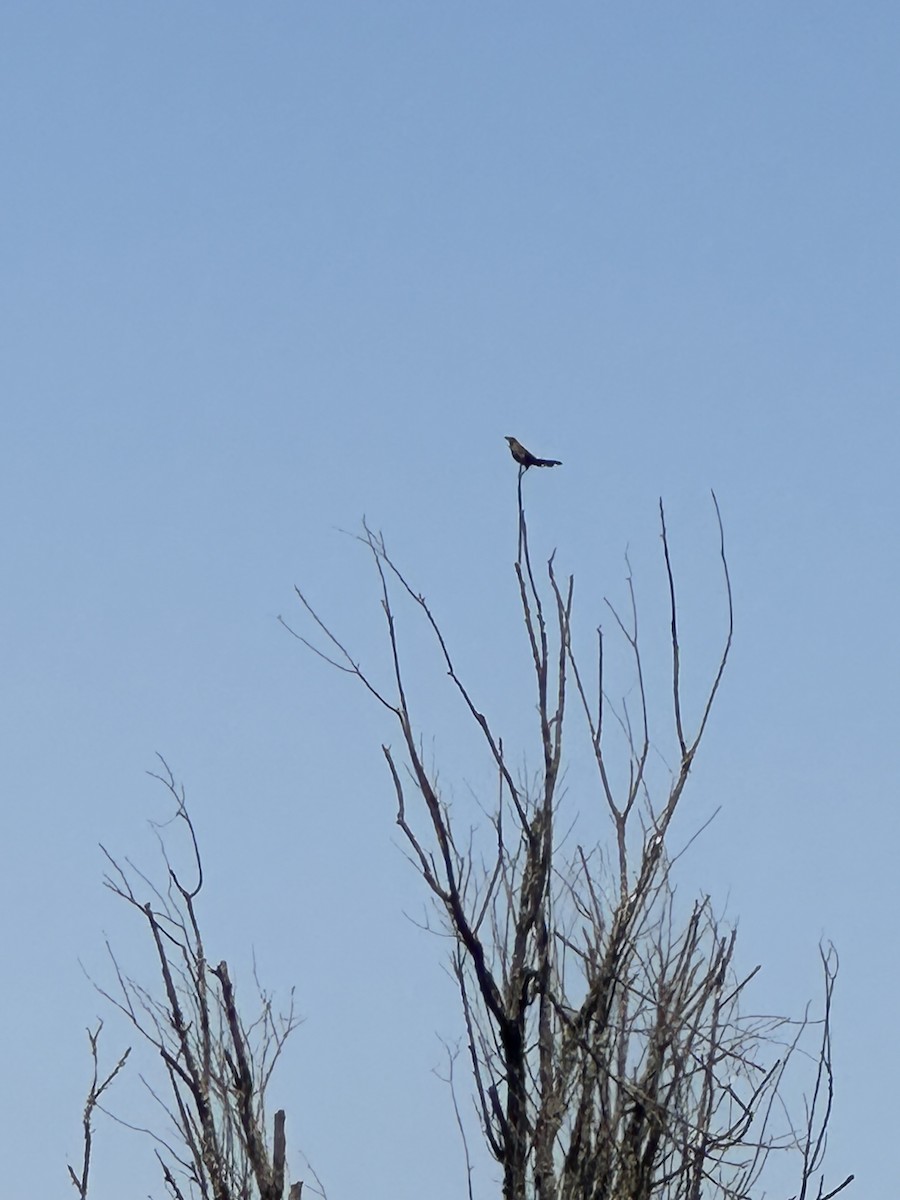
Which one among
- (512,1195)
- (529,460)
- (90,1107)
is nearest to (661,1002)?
(512,1195)

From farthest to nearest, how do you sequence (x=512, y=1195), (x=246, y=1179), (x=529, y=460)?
(x=529, y=460), (x=246, y=1179), (x=512, y=1195)

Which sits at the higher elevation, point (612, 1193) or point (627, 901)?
point (627, 901)

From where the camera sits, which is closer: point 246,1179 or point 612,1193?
point 612,1193

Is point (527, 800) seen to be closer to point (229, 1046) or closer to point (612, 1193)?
point (612, 1193)

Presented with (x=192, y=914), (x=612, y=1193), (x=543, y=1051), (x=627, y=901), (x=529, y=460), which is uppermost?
(x=529, y=460)

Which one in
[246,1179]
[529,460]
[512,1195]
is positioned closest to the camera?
[512,1195]

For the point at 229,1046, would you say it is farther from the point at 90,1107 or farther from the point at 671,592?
the point at 671,592

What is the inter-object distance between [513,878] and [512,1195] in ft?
3.57

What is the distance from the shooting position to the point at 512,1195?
608 cm

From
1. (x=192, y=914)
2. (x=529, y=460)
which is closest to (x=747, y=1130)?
(x=192, y=914)

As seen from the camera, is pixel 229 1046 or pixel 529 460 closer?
pixel 229 1046

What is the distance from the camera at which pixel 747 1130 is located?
6.22m

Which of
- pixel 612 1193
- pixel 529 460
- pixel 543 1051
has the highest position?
pixel 529 460

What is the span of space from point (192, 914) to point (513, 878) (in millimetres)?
1744
